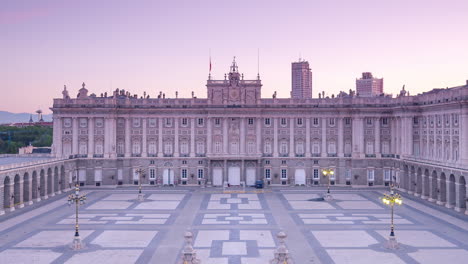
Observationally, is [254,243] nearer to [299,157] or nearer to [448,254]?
[448,254]

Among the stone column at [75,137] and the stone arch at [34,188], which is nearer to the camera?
the stone arch at [34,188]

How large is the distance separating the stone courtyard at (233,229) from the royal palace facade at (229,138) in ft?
36.4

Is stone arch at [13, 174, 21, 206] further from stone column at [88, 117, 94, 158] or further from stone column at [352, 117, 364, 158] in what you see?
stone column at [352, 117, 364, 158]

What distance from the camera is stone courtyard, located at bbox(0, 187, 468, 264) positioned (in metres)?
41.8

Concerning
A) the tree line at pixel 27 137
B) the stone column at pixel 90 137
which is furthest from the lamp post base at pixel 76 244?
the tree line at pixel 27 137

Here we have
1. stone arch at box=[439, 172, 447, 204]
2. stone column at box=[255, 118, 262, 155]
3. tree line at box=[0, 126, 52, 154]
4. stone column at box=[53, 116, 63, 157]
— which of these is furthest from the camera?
tree line at box=[0, 126, 52, 154]

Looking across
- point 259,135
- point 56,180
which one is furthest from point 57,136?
point 259,135

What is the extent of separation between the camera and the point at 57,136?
290ft

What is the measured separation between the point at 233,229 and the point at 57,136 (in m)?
48.7

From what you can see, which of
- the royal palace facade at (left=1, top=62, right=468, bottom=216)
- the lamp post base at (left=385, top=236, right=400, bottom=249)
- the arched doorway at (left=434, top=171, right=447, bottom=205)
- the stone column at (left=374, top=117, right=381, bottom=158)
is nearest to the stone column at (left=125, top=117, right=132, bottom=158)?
the royal palace facade at (left=1, top=62, right=468, bottom=216)

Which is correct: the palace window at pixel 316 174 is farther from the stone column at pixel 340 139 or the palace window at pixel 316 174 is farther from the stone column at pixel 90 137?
the stone column at pixel 90 137

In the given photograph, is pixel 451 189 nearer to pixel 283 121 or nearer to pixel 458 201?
pixel 458 201

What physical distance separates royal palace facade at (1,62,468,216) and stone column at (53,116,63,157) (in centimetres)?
17

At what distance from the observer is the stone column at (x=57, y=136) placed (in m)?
87.9
